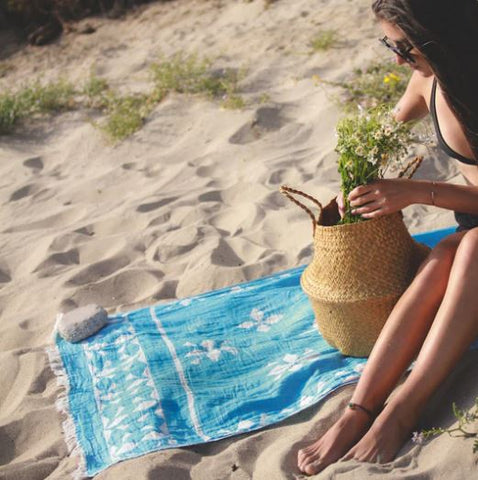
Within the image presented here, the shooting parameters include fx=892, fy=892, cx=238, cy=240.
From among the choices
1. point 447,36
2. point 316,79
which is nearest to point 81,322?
point 447,36

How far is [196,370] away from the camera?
11.1 feet

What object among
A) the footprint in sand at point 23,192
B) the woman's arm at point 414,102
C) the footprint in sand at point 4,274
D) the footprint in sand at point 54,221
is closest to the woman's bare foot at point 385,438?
the woman's arm at point 414,102

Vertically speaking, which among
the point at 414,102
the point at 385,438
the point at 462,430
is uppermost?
the point at 414,102

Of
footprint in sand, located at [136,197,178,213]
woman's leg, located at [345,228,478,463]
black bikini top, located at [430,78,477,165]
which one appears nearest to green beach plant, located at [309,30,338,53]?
footprint in sand, located at [136,197,178,213]

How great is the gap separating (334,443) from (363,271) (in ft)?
2.05

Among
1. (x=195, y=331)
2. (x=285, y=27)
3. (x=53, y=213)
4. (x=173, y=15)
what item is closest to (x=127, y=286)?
(x=195, y=331)

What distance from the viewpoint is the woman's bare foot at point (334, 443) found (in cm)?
267

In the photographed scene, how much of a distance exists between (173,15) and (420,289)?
5.19m

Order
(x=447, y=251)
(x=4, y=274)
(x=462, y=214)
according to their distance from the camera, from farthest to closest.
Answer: (x=4, y=274) → (x=462, y=214) → (x=447, y=251)

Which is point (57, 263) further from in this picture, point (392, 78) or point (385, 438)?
point (385, 438)

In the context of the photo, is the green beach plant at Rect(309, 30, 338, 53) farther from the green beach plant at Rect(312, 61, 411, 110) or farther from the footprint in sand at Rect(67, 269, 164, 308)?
the footprint in sand at Rect(67, 269, 164, 308)

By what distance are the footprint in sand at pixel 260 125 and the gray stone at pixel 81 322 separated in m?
2.03

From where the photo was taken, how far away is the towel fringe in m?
2.93

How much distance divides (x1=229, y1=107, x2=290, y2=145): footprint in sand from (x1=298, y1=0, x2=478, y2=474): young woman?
8.61 ft
